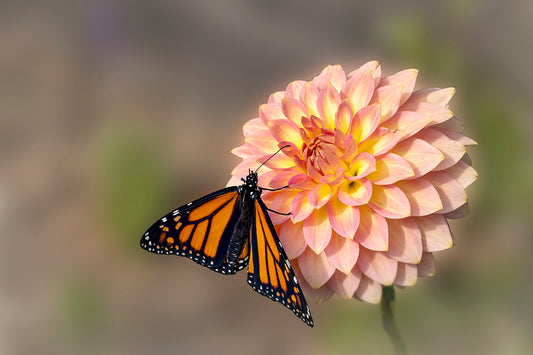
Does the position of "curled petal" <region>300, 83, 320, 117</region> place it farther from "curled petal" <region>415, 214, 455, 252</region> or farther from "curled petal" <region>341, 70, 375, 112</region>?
"curled petal" <region>415, 214, 455, 252</region>

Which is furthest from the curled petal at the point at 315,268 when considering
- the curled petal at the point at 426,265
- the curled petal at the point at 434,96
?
the curled petal at the point at 434,96

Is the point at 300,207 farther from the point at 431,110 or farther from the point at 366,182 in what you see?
the point at 431,110

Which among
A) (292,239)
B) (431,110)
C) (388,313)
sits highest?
(431,110)

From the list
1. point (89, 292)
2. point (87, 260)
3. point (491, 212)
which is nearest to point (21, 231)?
point (87, 260)

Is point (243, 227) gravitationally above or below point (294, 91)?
below

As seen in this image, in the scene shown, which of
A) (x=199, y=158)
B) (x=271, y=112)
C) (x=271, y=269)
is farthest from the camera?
(x=199, y=158)

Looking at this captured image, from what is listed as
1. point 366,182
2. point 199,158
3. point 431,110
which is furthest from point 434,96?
point 199,158

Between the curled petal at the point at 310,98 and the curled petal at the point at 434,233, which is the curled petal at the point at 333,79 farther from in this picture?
the curled petal at the point at 434,233

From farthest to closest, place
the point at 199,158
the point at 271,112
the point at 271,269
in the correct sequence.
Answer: the point at 199,158 < the point at 271,112 < the point at 271,269
